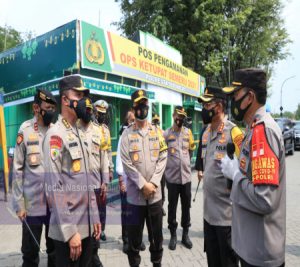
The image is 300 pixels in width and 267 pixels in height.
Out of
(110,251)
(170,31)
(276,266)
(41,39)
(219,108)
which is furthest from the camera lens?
(170,31)

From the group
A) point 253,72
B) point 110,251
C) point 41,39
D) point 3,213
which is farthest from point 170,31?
point 253,72

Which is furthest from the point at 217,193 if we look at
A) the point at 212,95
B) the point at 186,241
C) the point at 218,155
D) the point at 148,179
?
the point at 186,241

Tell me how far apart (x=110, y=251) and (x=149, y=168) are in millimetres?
1702

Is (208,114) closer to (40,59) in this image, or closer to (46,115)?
(46,115)

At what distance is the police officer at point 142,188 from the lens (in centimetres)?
382

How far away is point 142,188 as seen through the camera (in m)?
3.74

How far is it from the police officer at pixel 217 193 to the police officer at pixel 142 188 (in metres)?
0.62

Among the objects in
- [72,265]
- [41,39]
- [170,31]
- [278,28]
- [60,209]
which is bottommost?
[72,265]

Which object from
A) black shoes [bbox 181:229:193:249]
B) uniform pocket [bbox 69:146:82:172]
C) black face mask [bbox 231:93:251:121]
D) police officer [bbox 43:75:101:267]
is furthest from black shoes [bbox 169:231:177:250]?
black face mask [bbox 231:93:251:121]

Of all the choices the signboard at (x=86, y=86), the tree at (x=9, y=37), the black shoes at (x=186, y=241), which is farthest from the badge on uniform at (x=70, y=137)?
the tree at (x=9, y=37)

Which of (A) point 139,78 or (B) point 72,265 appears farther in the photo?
(A) point 139,78

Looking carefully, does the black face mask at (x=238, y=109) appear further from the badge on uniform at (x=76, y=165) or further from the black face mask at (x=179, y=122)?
the black face mask at (x=179, y=122)

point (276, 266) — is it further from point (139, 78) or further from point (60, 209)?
point (139, 78)

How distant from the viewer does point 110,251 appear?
4.80m
